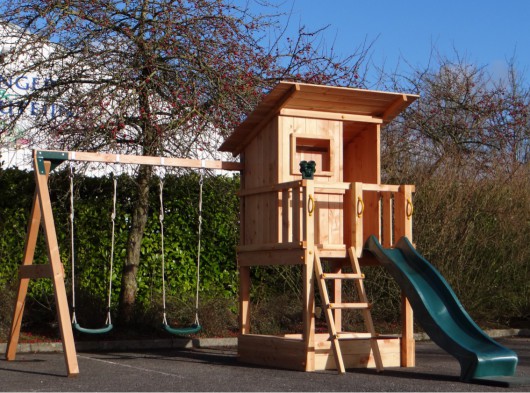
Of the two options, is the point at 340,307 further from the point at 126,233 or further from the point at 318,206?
the point at 126,233

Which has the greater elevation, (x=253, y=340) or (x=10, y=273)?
(x=10, y=273)

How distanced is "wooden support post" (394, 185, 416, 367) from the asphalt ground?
0.22 meters

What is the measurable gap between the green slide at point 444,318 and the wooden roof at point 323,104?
71.8 inches

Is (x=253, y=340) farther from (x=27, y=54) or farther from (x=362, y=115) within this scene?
(x=27, y=54)

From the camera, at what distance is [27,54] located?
1270 cm

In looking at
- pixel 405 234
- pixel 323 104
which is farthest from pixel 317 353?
pixel 323 104

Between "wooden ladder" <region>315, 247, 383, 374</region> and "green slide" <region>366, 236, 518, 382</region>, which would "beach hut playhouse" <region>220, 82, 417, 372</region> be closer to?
"wooden ladder" <region>315, 247, 383, 374</region>

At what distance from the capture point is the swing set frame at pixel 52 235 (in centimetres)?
927

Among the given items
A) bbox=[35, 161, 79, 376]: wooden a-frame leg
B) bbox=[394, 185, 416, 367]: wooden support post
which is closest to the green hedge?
bbox=[35, 161, 79, 376]: wooden a-frame leg

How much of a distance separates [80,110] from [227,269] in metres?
4.24

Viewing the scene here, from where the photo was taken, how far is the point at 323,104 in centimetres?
1090

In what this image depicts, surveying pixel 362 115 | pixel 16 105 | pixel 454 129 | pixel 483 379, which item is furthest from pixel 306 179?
pixel 454 129

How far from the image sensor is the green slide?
8.52 m

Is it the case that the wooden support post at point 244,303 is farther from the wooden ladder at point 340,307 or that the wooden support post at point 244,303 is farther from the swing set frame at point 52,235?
the wooden ladder at point 340,307
